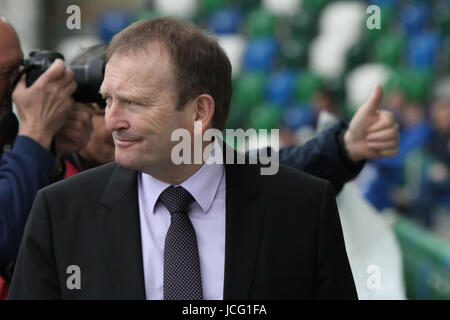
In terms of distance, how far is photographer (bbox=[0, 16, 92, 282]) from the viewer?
2.13 m

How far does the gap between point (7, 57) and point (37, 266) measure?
82 centimetres

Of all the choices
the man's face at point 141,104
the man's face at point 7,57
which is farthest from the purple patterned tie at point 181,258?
the man's face at point 7,57

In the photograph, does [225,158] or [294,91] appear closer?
[225,158]

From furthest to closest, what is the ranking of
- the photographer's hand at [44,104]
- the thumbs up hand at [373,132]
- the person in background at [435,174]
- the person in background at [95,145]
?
the person in background at [435,174] → the person in background at [95,145] → the thumbs up hand at [373,132] → the photographer's hand at [44,104]

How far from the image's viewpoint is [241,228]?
1821 millimetres

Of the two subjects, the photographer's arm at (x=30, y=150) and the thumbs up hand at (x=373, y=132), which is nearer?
the photographer's arm at (x=30, y=150)

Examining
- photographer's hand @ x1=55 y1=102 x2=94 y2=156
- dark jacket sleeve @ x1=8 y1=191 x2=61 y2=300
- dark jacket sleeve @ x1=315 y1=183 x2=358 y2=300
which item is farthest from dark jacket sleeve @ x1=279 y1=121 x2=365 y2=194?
dark jacket sleeve @ x1=8 y1=191 x2=61 y2=300

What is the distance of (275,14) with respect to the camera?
39.3ft

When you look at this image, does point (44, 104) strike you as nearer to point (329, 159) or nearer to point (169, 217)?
point (169, 217)

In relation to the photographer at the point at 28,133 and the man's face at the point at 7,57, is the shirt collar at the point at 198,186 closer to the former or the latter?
the photographer at the point at 28,133

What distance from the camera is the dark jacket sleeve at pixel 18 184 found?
211 centimetres

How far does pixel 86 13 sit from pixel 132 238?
39.4 ft

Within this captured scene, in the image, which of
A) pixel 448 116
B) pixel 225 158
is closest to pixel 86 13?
pixel 448 116
